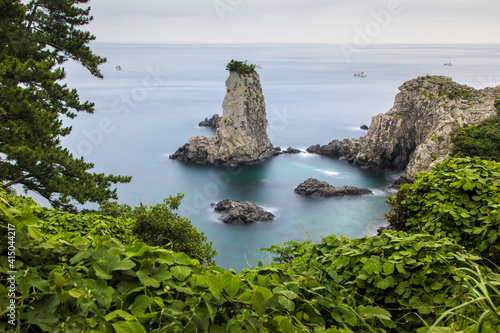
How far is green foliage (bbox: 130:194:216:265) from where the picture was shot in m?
12.9

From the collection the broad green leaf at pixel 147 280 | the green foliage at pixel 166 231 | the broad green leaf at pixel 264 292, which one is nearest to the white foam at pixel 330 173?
the green foliage at pixel 166 231

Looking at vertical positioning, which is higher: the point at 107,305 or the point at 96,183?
the point at 107,305

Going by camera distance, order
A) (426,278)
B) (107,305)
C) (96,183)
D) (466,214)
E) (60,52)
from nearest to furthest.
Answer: (107,305)
(426,278)
(466,214)
(96,183)
(60,52)

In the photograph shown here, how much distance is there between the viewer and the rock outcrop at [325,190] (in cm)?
4991

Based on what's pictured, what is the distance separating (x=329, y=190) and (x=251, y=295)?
157 feet

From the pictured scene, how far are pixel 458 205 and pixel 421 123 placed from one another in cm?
5209

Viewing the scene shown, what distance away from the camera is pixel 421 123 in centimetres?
5394

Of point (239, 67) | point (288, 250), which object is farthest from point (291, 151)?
point (288, 250)

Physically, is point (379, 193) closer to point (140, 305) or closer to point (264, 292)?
point (264, 292)

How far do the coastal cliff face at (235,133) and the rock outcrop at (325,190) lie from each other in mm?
15182

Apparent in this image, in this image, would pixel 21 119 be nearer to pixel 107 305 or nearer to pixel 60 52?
pixel 60 52

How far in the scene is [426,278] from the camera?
4.34 meters

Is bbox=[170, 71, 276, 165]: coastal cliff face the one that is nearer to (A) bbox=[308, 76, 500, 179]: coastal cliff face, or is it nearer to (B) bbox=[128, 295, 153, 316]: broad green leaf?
(A) bbox=[308, 76, 500, 179]: coastal cliff face

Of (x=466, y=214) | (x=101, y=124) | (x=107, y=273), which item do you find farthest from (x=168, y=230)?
(x=101, y=124)
